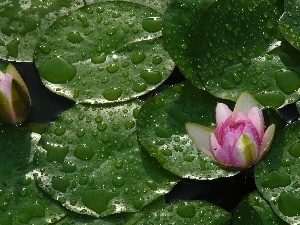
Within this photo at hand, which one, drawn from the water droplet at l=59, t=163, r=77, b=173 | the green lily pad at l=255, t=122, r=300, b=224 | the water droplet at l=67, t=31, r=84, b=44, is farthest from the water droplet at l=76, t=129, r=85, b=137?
the green lily pad at l=255, t=122, r=300, b=224

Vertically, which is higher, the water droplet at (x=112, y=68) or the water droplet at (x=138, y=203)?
the water droplet at (x=112, y=68)

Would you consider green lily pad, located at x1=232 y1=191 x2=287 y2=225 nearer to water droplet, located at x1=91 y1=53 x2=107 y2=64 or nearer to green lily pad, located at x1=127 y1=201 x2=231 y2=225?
green lily pad, located at x1=127 y1=201 x2=231 y2=225

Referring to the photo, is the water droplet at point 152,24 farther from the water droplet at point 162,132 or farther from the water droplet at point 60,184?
the water droplet at point 60,184

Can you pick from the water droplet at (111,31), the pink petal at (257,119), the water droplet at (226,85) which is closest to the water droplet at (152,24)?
the water droplet at (111,31)

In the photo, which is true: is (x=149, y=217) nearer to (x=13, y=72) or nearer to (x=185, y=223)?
(x=185, y=223)

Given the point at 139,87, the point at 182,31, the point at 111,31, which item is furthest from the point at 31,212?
the point at 182,31

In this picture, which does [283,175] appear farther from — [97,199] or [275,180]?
[97,199]

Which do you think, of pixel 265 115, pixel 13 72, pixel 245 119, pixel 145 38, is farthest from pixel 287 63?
pixel 13 72
